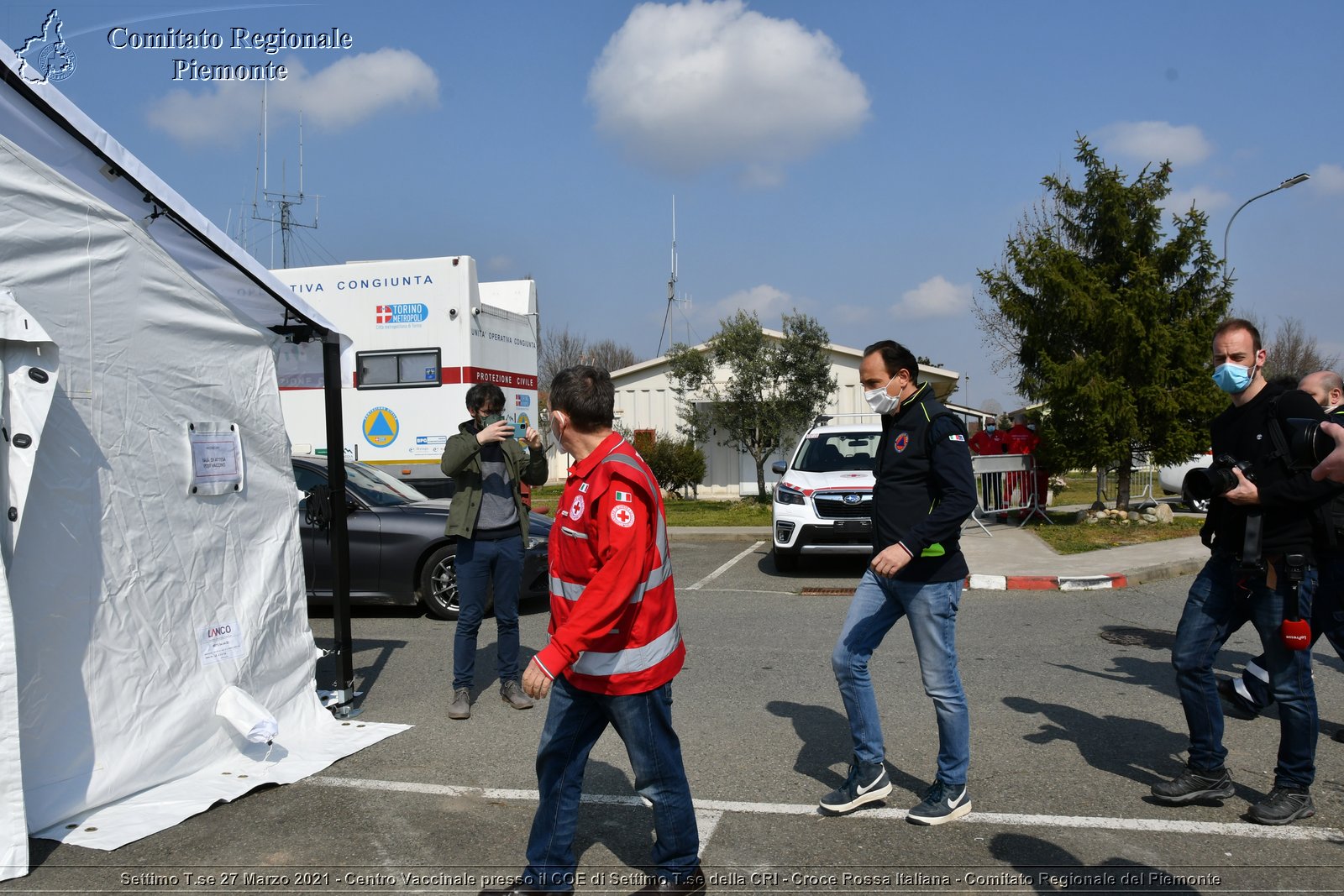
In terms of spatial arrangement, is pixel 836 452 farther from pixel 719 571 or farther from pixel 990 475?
pixel 990 475

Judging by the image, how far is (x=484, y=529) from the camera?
5.70 metres

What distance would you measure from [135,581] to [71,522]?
412 mm

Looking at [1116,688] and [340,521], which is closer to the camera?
[340,521]

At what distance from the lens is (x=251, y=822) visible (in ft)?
13.4

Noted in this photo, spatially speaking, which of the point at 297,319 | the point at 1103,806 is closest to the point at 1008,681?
the point at 1103,806

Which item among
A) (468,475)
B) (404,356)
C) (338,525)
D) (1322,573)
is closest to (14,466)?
(338,525)

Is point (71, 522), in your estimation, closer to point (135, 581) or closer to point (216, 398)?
point (135, 581)

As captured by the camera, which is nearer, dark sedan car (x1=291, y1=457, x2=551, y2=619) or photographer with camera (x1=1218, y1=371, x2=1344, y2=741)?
photographer with camera (x1=1218, y1=371, x2=1344, y2=741)

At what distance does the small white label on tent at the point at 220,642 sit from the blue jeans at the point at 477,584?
1223 millimetres

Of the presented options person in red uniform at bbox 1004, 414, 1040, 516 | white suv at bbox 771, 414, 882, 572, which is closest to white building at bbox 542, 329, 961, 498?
person in red uniform at bbox 1004, 414, 1040, 516

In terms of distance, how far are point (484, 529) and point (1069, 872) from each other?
138 inches

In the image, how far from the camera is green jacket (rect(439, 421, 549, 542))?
5.65 metres

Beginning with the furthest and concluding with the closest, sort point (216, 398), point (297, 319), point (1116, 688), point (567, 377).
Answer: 1. point (1116, 688)
2. point (297, 319)
3. point (216, 398)
4. point (567, 377)

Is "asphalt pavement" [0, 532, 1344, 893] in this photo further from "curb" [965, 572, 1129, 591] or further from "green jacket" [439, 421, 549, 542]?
"curb" [965, 572, 1129, 591]
